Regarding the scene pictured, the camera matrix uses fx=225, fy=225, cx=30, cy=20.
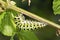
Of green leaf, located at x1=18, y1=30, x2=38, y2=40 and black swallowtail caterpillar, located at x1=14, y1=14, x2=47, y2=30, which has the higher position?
black swallowtail caterpillar, located at x1=14, y1=14, x2=47, y2=30

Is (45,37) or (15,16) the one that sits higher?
(15,16)

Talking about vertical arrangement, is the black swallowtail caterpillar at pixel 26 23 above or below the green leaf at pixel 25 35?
above

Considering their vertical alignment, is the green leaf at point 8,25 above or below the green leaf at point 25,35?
above

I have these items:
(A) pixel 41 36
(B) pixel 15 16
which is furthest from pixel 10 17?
A: (A) pixel 41 36

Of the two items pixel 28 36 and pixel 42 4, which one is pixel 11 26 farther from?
pixel 42 4
